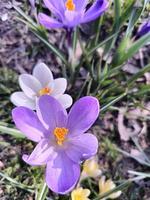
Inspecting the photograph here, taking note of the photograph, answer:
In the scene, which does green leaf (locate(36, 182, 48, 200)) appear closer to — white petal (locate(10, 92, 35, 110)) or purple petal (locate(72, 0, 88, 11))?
white petal (locate(10, 92, 35, 110))

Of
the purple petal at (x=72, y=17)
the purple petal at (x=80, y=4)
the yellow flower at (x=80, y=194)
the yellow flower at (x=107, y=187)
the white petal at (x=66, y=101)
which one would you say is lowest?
the yellow flower at (x=107, y=187)

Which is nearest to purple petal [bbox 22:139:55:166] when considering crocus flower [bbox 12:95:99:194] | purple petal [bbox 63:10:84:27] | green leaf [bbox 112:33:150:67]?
crocus flower [bbox 12:95:99:194]

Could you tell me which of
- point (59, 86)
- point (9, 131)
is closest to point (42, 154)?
point (9, 131)

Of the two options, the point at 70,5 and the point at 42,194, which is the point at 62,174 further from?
the point at 70,5

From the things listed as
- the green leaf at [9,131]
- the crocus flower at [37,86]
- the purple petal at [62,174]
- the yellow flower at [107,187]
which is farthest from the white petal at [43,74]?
the yellow flower at [107,187]

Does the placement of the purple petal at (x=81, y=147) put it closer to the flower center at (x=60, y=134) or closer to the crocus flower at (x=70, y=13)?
the flower center at (x=60, y=134)

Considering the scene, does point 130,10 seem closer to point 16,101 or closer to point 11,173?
point 16,101
